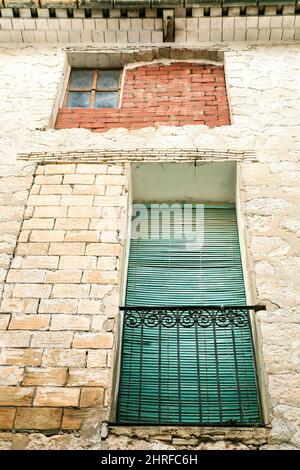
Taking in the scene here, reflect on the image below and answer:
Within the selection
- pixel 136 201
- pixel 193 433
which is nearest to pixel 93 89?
pixel 136 201

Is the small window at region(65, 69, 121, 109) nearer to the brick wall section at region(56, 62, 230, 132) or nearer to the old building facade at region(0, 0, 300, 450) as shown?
the old building facade at region(0, 0, 300, 450)

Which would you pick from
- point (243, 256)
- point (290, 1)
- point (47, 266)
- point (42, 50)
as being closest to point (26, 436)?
point (47, 266)

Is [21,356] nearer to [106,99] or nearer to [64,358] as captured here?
[64,358]

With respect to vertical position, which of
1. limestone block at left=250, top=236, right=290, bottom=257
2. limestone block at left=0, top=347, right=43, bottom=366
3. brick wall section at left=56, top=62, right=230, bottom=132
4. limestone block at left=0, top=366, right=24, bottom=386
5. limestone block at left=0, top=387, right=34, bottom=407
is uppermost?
brick wall section at left=56, top=62, right=230, bottom=132

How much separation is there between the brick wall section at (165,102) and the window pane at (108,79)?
0.21 meters

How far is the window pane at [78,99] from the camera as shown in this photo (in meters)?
5.78

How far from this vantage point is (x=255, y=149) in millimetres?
4824

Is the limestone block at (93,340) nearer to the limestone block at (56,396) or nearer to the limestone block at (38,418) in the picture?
the limestone block at (56,396)

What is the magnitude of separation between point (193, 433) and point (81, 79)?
509 cm

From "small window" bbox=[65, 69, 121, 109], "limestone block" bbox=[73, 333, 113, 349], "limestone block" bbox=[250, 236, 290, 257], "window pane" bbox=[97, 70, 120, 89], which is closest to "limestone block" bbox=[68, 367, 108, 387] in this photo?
"limestone block" bbox=[73, 333, 113, 349]

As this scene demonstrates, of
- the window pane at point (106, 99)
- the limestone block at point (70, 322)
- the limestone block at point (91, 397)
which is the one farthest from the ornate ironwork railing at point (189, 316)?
the window pane at point (106, 99)

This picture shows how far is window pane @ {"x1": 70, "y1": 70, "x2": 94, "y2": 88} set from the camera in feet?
20.1
